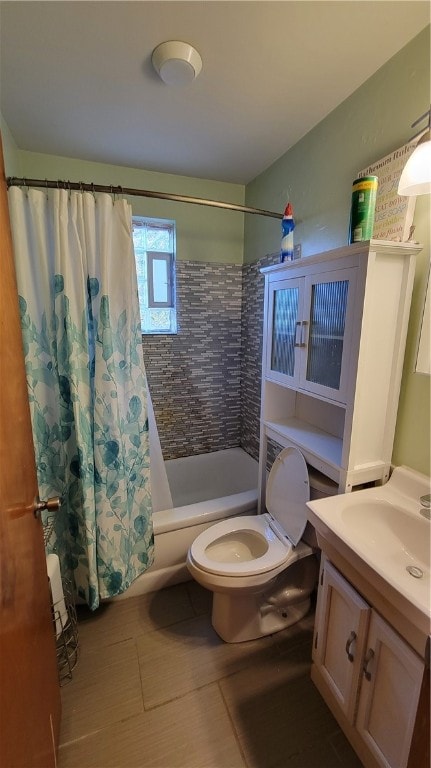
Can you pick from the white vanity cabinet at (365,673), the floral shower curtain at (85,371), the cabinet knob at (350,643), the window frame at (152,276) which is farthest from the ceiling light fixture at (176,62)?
the cabinet knob at (350,643)

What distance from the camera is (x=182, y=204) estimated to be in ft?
7.29

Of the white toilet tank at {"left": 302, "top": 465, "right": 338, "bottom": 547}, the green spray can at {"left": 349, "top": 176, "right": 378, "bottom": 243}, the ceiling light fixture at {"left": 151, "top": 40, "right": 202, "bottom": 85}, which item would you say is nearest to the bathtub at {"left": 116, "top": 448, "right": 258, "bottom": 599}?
the white toilet tank at {"left": 302, "top": 465, "right": 338, "bottom": 547}

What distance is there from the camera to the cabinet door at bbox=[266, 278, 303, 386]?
1.44 metres

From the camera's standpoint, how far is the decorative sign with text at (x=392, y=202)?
111cm

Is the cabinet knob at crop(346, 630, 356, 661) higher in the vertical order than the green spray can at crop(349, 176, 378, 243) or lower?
lower

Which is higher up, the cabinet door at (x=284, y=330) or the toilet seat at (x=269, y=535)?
the cabinet door at (x=284, y=330)

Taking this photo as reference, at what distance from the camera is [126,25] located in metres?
1.04

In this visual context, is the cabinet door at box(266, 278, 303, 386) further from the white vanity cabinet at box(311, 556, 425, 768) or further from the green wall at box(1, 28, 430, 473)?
the white vanity cabinet at box(311, 556, 425, 768)

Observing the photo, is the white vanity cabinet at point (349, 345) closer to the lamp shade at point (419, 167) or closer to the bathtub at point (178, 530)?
the lamp shade at point (419, 167)

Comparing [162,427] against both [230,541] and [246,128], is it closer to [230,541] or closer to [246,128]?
[230,541]

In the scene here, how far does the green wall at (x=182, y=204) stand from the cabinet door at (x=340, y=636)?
209cm

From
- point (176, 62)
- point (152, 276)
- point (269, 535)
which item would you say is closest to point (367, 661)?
point (269, 535)

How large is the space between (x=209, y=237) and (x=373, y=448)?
1851mm

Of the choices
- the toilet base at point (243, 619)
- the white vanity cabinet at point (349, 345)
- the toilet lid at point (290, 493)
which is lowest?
the toilet base at point (243, 619)
